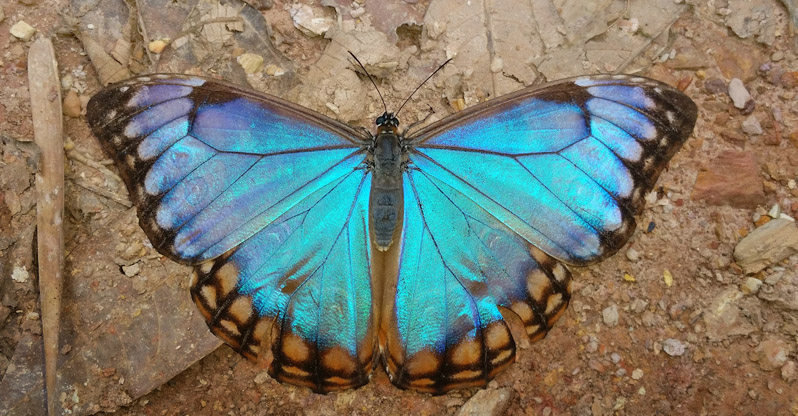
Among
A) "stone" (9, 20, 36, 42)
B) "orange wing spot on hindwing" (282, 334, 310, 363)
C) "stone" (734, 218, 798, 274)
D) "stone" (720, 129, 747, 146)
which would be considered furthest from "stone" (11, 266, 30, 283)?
"stone" (720, 129, 747, 146)

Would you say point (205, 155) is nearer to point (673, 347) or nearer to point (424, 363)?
point (424, 363)

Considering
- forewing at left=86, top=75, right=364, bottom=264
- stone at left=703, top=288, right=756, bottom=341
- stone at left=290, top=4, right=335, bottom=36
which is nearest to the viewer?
forewing at left=86, top=75, right=364, bottom=264

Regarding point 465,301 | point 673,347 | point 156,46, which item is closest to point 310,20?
point 156,46

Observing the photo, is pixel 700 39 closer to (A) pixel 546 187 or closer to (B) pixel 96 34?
(A) pixel 546 187

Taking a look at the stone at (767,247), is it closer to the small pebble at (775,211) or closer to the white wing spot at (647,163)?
the small pebble at (775,211)

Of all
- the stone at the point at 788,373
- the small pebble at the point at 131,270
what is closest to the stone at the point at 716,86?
the stone at the point at 788,373

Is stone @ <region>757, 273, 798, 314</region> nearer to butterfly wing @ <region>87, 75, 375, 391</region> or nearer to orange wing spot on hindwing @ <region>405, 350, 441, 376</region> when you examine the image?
orange wing spot on hindwing @ <region>405, 350, 441, 376</region>
